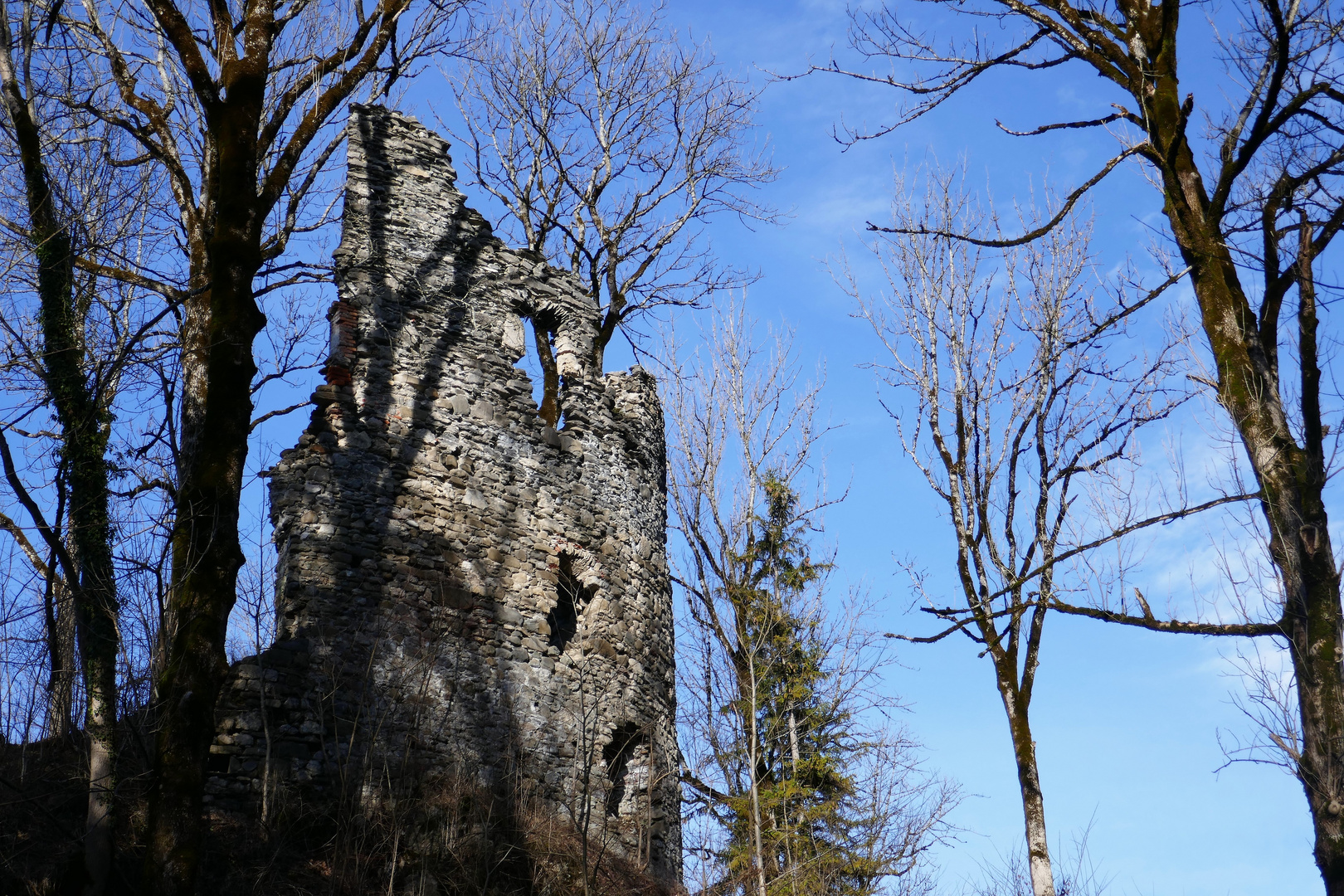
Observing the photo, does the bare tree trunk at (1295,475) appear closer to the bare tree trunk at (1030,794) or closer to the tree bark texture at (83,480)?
the bare tree trunk at (1030,794)

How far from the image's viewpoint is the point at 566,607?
1049 cm

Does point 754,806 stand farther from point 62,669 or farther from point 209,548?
point 209,548

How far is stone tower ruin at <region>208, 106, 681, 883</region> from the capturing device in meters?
8.16

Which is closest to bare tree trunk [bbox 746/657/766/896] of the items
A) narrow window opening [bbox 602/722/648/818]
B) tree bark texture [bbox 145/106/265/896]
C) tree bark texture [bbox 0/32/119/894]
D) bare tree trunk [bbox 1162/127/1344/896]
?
narrow window opening [bbox 602/722/648/818]

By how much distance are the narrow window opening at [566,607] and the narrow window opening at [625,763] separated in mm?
1007

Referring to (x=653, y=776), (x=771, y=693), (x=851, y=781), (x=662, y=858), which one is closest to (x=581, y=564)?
(x=653, y=776)

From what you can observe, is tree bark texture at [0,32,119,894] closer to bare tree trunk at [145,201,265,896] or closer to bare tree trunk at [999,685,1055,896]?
bare tree trunk at [145,201,265,896]

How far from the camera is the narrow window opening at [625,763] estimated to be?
9.87m

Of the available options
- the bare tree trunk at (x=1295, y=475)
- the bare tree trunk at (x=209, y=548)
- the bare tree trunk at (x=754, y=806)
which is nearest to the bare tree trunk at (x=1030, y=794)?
the bare tree trunk at (x=754, y=806)

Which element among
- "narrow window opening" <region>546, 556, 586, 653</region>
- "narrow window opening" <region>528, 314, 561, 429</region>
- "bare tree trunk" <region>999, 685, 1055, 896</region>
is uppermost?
"narrow window opening" <region>528, 314, 561, 429</region>

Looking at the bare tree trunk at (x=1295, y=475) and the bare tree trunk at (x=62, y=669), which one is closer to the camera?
the bare tree trunk at (x=1295, y=475)

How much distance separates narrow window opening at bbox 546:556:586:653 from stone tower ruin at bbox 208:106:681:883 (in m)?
0.02

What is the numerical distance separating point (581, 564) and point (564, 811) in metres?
2.34

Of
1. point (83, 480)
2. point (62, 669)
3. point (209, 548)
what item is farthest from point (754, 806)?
point (83, 480)
